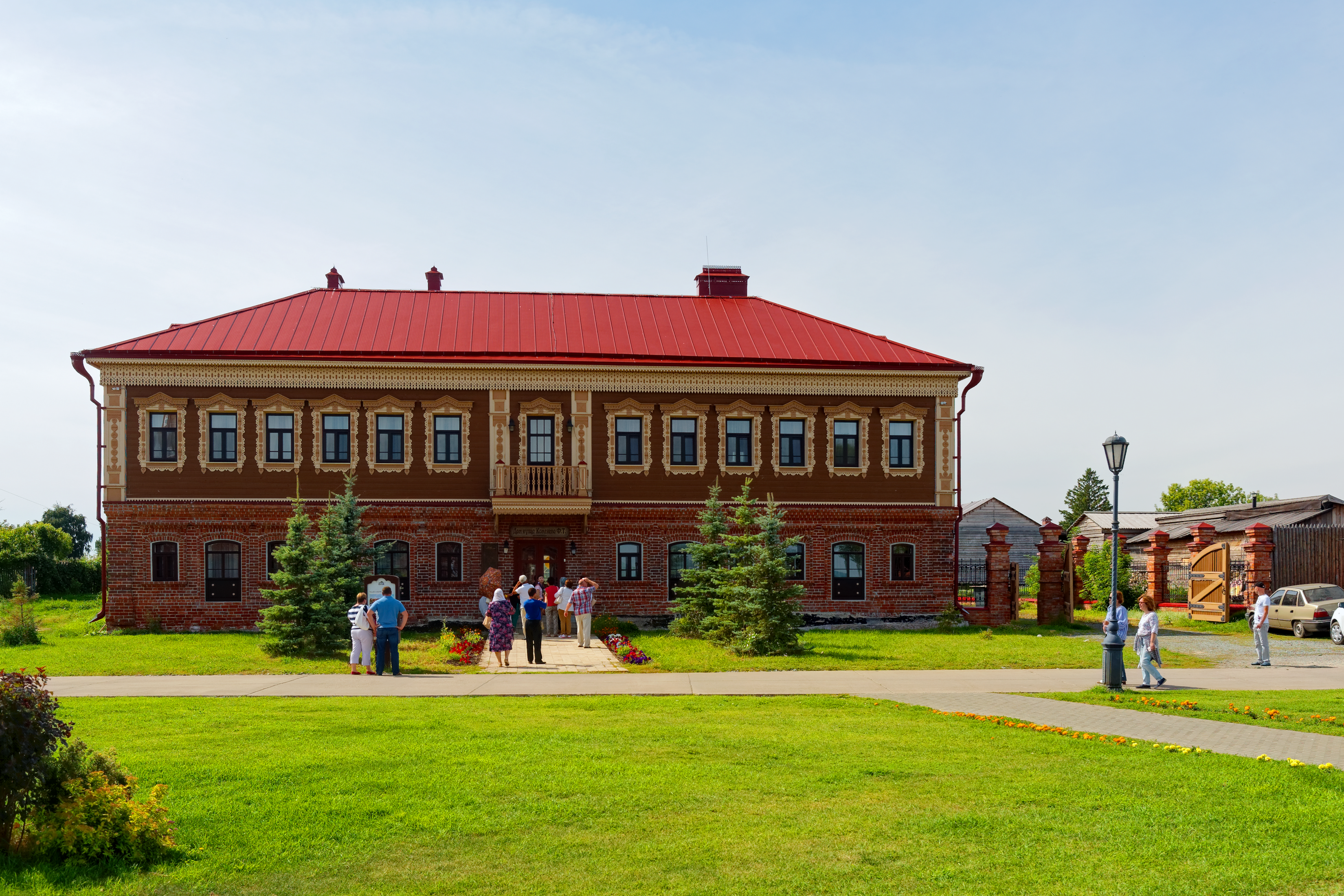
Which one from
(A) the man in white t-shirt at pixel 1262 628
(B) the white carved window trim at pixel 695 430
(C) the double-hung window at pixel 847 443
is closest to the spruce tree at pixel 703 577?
(B) the white carved window trim at pixel 695 430

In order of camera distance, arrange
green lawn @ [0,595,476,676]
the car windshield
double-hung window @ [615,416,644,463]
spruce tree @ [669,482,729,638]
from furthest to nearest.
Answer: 1. double-hung window @ [615,416,644,463]
2. the car windshield
3. spruce tree @ [669,482,729,638]
4. green lawn @ [0,595,476,676]

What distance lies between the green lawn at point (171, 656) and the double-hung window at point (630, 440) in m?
7.39

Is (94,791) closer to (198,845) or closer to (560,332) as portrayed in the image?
(198,845)

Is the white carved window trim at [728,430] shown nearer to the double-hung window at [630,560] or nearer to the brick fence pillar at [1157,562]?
the double-hung window at [630,560]

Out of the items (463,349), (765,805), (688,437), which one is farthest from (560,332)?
(765,805)

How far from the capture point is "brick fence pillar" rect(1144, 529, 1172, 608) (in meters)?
34.3

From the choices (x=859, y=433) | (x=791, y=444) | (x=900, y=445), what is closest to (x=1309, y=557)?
(x=900, y=445)

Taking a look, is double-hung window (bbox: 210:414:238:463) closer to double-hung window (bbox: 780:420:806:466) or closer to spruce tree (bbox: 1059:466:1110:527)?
double-hung window (bbox: 780:420:806:466)

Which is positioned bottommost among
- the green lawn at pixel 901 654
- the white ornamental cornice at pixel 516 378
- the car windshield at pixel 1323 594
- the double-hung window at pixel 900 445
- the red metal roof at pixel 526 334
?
the green lawn at pixel 901 654

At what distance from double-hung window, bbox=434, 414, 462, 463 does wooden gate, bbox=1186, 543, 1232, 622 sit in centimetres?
2257

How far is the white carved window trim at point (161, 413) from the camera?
3000 cm

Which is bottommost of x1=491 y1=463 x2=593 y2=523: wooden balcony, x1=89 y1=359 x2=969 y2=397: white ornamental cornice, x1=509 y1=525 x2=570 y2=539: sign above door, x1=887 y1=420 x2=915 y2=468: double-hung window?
x1=509 y1=525 x2=570 y2=539: sign above door

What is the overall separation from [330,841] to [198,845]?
2.84 feet

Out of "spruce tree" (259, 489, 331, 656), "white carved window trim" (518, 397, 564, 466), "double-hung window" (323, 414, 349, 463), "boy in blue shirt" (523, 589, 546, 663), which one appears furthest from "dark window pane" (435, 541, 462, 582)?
"boy in blue shirt" (523, 589, 546, 663)
